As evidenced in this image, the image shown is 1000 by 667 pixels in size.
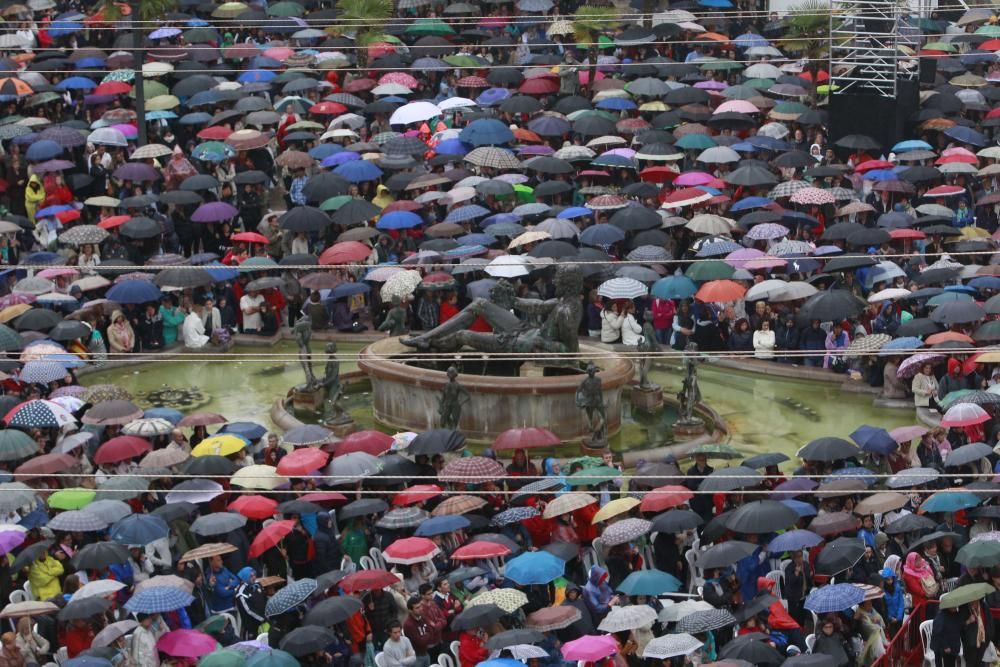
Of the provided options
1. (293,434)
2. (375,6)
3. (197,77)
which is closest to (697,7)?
(375,6)

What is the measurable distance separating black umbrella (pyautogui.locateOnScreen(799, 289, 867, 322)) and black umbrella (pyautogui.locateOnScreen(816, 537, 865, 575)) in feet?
27.9

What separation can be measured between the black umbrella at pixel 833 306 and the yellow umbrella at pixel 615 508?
7647 millimetres

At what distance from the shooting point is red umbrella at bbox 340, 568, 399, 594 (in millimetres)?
20797

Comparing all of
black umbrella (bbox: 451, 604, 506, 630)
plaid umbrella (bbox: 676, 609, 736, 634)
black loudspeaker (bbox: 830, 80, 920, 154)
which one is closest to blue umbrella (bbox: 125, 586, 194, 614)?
black umbrella (bbox: 451, 604, 506, 630)

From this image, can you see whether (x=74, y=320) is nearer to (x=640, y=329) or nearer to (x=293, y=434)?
(x=293, y=434)

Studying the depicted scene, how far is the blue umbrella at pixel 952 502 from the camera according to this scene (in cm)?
2216

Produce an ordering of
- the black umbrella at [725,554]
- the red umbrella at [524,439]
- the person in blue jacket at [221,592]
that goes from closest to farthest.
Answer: the black umbrella at [725,554] < the person in blue jacket at [221,592] < the red umbrella at [524,439]

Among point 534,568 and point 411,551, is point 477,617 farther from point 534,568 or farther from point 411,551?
point 411,551

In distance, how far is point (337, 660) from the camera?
2034 cm

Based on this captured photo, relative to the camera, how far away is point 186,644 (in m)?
→ 19.9

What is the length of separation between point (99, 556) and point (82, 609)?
3.45 feet

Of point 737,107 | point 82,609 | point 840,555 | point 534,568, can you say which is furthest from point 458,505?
point 737,107

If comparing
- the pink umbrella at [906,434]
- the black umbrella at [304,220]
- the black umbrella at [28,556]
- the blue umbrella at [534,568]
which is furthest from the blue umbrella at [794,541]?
the black umbrella at [304,220]

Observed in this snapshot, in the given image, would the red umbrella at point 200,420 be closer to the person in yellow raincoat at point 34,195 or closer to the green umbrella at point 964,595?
the green umbrella at point 964,595
